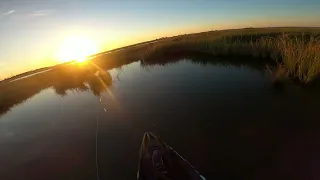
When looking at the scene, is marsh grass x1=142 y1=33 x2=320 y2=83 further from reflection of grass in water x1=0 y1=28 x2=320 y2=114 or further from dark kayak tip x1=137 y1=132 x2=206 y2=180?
dark kayak tip x1=137 y1=132 x2=206 y2=180

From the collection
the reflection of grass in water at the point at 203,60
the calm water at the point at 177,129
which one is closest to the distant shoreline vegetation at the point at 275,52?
the reflection of grass in water at the point at 203,60

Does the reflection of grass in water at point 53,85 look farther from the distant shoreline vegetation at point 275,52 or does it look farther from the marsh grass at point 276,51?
the marsh grass at point 276,51

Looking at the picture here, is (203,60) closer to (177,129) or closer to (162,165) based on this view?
(177,129)

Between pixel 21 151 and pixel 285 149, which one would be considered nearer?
pixel 285 149

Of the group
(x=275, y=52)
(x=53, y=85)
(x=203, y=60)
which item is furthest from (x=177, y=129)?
(x=203, y=60)

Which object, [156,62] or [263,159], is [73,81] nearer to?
[156,62]

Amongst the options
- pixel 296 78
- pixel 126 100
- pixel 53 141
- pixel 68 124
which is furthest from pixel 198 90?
pixel 53 141
